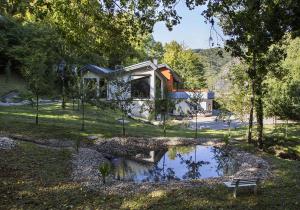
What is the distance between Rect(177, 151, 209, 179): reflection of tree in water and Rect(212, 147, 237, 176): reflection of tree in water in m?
0.96

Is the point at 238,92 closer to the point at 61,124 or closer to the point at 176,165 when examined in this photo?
the point at 176,165

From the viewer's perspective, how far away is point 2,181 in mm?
12367

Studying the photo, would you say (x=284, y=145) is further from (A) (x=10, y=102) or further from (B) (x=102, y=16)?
(A) (x=10, y=102)

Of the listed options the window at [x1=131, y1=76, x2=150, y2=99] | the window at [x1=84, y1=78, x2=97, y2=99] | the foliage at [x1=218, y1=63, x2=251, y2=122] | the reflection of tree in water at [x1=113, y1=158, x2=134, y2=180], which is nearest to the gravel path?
the reflection of tree in water at [x1=113, y1=158, x2=134, y2=180]

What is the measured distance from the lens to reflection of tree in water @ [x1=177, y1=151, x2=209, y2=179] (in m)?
17.0

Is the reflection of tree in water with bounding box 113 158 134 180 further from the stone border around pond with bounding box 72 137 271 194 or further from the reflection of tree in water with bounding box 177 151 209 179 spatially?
the reflection of tree in water with bounding box 177 151 209 179

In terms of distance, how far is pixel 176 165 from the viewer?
1934 centimetres

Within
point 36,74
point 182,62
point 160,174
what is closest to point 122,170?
point 160,174

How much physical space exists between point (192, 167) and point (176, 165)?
0.89 metres

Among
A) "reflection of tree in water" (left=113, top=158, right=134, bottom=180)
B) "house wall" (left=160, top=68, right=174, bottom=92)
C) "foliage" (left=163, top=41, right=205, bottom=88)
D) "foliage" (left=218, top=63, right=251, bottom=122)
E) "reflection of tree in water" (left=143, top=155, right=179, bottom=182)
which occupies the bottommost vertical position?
"reflection of tree in water" (left=143, top=155, right=179, bottom=182)

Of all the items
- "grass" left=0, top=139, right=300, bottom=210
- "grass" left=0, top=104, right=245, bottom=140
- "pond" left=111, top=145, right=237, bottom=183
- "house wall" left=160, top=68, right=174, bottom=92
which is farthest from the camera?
"house wall" left=160, top=68, right=174, bottom=92

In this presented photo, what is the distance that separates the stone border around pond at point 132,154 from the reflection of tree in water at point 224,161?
0.30 meters

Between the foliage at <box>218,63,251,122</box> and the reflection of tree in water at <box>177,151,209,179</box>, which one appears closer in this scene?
the reflection of tree in water at <box>177,151,209,179</box>

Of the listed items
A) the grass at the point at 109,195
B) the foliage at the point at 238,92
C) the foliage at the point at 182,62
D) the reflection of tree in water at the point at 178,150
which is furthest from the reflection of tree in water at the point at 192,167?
the foliage at the point at 182,62
